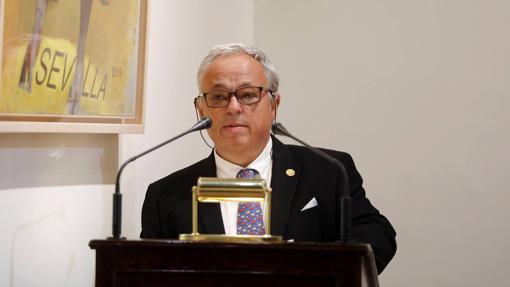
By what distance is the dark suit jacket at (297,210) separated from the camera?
2.86 meters

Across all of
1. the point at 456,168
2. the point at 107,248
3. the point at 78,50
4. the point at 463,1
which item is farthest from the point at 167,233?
the point at 463,1

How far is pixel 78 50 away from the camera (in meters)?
2.90

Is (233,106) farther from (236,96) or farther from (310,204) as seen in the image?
(310,204)

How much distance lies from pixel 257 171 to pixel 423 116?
5.24 ft

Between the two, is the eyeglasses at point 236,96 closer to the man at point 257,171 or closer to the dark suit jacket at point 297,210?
the man at point 257,171

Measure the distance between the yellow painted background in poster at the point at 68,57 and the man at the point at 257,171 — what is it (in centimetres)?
33

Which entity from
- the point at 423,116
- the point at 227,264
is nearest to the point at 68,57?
the point at 227,264

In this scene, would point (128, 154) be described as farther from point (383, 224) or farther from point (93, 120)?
point (383, 224)

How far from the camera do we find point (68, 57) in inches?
112

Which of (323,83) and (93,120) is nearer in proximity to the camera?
(93,120)

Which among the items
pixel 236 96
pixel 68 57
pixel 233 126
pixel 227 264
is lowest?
pixel 227 264

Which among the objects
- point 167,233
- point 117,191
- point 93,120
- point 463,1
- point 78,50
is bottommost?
point 167,233

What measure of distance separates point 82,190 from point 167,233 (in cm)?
40

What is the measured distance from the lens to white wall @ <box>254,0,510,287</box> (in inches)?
165
